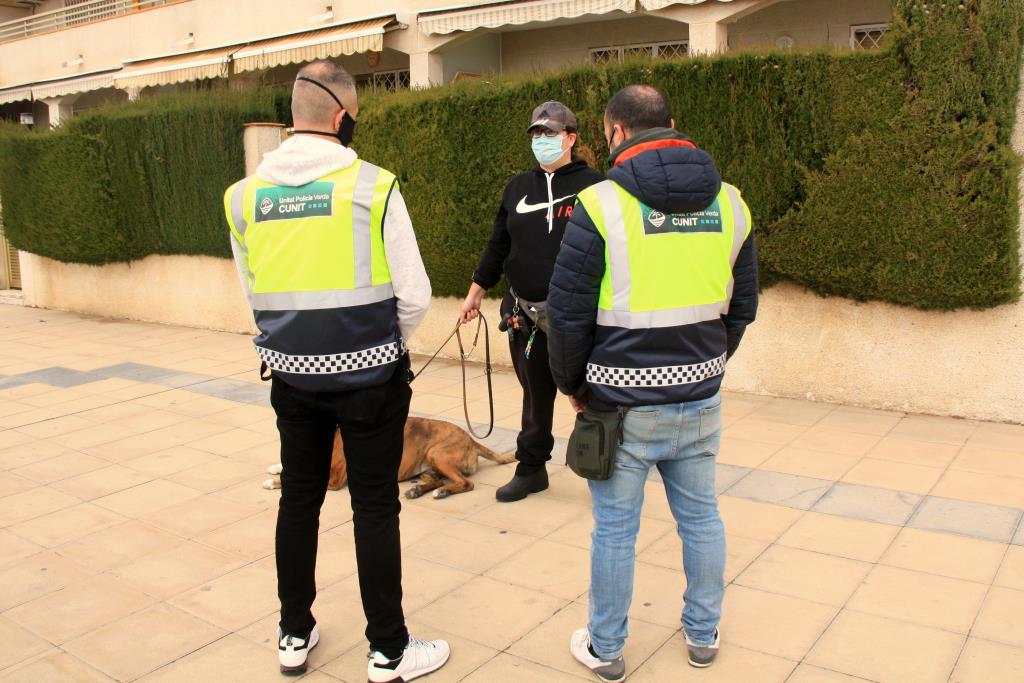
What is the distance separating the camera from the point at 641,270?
122 inches

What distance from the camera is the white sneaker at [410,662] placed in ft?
11.1

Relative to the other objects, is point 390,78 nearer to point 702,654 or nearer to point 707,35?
point 707,35

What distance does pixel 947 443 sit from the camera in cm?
623

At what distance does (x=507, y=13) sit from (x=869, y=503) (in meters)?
11.8

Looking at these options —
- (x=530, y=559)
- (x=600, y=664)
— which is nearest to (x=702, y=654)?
(x=600, y=664)

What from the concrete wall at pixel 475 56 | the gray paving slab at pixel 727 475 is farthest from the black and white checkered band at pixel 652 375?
the concrete wall at pixel 475 56

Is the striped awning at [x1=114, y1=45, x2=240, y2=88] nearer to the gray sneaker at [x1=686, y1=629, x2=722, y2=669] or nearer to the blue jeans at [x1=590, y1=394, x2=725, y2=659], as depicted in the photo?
the blue jeans at [x1=590, y1=394, x2=725, y2=659]

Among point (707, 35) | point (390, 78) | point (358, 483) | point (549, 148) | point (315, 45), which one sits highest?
point (315, 45)

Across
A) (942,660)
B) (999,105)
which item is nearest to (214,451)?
(942,660)

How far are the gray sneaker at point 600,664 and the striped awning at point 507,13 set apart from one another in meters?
12.1

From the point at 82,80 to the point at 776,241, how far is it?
67.1 ft

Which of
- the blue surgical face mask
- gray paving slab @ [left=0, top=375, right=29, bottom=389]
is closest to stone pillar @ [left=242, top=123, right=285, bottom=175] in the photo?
gray paving slab @ [left=0, top=375, right=29, bottom=389]

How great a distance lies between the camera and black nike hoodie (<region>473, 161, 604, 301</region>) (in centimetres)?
478

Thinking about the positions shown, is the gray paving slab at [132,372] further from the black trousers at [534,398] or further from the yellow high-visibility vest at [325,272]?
the yellow high-visibility vest at [325,272]
